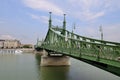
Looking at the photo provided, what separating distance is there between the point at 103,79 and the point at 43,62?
81.3 ft

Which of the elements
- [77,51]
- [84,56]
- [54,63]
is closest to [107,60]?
[84,56]

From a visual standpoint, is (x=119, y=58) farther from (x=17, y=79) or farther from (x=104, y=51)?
(x=17, y=79)

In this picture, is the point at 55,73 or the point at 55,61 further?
the point at 55,61

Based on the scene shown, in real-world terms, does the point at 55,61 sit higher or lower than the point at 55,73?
higher

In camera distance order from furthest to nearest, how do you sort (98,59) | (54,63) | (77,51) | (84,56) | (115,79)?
1. (54,63)
2. (115,79)
3. (77,51)
4. (84,56)
5. (98,59)

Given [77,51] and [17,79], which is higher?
[77,51]

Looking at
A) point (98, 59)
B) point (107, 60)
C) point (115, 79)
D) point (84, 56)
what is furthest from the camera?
point (115, 79)

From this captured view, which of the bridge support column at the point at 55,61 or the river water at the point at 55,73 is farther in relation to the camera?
the bridge support column at the point at 55,61

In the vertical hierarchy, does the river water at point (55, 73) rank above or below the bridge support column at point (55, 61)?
below

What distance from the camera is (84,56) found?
20.7 m

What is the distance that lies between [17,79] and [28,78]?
1.82m

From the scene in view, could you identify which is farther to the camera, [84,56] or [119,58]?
[84,56]

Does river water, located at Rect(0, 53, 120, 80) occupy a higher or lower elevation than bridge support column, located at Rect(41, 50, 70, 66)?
lower

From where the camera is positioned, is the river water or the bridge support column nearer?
the river water
